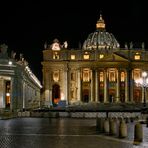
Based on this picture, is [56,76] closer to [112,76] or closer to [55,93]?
[55,93]

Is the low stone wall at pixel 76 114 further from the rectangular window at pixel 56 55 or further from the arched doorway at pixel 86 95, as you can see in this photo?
the rectangular window at pixel 56 55

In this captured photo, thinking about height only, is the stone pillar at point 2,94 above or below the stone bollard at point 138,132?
above

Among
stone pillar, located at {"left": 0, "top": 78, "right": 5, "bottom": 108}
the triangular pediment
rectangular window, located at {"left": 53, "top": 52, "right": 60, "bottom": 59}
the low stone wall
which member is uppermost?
rectangular window, located at {"left": 53, "top": 52, "right": 60, "bottom": 59}

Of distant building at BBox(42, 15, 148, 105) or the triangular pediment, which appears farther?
distant building at BBox(42, 15, 148, 105)

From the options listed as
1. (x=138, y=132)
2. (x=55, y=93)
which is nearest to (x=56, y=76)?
(x=55, y=93)

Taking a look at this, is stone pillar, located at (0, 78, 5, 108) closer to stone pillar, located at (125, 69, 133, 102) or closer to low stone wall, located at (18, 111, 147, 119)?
low stone wall, located at (18, 111, 147, 119)

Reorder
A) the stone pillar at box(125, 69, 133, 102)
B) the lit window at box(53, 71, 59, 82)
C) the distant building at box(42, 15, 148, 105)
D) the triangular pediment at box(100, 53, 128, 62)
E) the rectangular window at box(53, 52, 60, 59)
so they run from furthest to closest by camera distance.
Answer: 1. the rectangular window at box(53, 52, 60, 59)
2. the lit window at box(53, 71, 59, 82)
3. the stone pillar at box(125, 69, 133, 102)
4. the distant building at box(42, 15, 148, 105)
5. the triangular pediment at box(100, 53, 128, 62)

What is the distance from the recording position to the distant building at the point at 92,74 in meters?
170

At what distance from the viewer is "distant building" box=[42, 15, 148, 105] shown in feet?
557

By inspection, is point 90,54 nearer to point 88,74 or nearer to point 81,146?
point 88,74

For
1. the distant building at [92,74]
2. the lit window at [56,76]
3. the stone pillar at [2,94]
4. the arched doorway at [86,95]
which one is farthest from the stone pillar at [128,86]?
the stone pillar at [2,94]

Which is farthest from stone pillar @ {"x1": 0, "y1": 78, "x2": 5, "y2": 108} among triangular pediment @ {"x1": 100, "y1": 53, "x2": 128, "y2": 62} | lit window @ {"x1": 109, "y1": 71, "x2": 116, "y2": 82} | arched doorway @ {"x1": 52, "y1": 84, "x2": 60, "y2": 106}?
arched doorway @ {"x1": 52, "y1": 84, "x2": 60, "y2": 106}

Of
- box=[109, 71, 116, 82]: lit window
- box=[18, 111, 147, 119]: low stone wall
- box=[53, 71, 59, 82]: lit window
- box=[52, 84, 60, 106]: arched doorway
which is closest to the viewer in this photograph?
box=[18, 111, 147, 119]: low stone wall

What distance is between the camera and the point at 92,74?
558 ft
